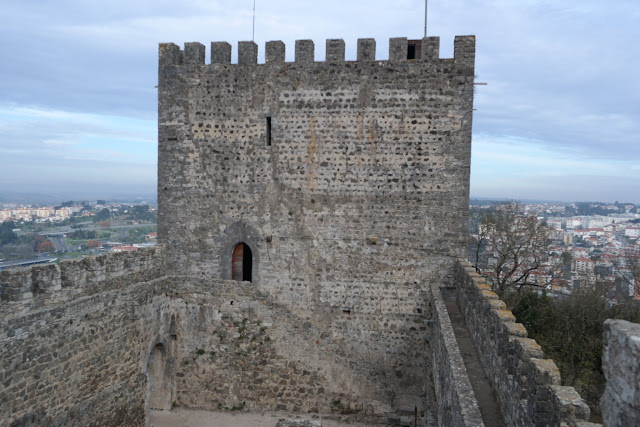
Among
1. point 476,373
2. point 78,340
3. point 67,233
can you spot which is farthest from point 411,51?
point 67,233

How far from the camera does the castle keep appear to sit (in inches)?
388

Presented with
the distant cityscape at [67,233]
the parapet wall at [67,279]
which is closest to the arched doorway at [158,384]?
the parapet wall at [67,279]

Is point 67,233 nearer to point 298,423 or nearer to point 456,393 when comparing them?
point 298,423

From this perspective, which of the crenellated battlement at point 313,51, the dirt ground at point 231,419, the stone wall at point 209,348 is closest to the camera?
the stone wall at point 209,348

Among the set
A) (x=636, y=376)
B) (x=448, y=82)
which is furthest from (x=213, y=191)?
(x=636, y=376)

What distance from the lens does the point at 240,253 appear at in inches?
440

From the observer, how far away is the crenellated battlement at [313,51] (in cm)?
970

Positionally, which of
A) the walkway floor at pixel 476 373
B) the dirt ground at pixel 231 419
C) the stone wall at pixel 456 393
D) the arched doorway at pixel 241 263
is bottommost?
the dirt ground at pixel 231 419

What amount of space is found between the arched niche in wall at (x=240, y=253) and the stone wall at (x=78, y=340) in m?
1.62

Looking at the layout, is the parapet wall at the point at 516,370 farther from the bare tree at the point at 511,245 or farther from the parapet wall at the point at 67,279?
the bare tree at the point at 511,245

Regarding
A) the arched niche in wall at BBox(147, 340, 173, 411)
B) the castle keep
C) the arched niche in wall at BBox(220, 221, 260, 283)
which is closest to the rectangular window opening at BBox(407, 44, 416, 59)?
the castle keep

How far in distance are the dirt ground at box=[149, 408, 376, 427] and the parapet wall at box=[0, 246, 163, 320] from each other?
3.22m

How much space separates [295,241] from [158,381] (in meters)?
4.63

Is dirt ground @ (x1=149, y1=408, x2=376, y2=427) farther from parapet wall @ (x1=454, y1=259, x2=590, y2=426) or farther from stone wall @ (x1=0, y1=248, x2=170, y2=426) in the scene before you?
parapet wall @ (x1=454, y1=259, x2=590, y2=426)
